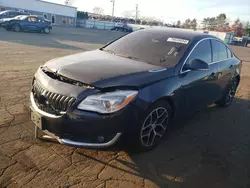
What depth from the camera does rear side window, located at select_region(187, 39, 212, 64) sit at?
12.0 ft

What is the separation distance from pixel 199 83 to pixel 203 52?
60 cm

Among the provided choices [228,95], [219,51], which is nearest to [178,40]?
[219,51]

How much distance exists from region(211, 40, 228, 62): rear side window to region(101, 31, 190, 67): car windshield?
0.94m

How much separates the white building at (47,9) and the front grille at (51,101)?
40.2m

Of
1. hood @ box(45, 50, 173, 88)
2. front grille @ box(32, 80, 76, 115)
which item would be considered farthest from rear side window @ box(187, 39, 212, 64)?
front grille @ box(32, 80, 76, 115)

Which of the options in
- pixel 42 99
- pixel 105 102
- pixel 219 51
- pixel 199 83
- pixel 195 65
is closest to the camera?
pixel 105 102

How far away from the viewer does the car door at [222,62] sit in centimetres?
443

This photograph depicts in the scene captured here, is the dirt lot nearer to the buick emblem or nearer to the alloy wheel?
the alloy wheel

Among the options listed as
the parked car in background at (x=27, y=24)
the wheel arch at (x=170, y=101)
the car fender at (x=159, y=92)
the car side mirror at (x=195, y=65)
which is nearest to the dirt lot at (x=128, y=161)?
the wheel arch at (x=170, y=101)

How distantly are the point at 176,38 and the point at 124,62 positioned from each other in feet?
3.76

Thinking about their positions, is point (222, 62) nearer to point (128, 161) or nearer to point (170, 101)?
point (170, 101)

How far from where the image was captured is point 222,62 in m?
4.65

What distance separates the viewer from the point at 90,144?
2.61 meters

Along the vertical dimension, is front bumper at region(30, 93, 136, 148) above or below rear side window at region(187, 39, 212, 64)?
below
